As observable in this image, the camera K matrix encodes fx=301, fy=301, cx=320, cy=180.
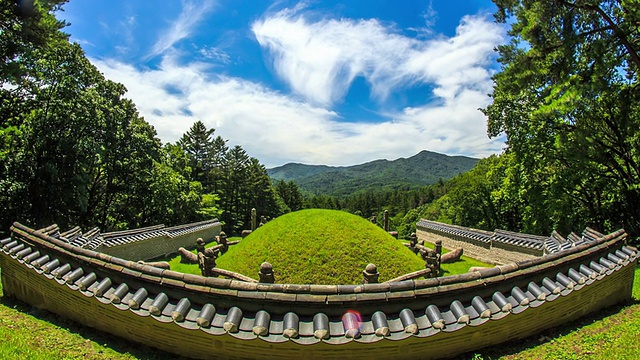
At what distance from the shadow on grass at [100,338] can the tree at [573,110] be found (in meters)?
11.2

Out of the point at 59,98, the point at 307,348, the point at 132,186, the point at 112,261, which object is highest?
the point at 59,98

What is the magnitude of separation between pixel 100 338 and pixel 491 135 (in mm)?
21883

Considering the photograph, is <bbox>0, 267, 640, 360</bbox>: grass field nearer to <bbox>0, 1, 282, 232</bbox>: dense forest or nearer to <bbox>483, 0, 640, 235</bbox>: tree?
<bbox>483, 0, 640, 235</bbox>: tree

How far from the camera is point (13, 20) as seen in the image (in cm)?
1057

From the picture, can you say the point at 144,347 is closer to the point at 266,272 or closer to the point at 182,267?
the point at 266,272

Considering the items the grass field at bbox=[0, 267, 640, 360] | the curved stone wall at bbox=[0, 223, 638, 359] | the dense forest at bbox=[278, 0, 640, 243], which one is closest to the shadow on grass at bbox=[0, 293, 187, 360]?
the grass field at bbox=[0, 267, 640, 360]

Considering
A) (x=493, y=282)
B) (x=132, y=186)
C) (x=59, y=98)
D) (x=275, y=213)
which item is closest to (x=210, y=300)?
(x=493, y=282)

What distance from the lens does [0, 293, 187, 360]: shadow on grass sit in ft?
14.5

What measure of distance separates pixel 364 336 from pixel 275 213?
4380cm

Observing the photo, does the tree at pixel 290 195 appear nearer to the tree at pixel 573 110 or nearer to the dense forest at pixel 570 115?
the dense forest at pixel 570 115

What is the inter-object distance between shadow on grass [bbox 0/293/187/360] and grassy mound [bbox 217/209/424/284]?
130 inches

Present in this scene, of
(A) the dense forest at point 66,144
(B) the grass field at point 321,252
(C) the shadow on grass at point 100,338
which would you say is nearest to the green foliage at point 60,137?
(A) the dense forest at point 66,144

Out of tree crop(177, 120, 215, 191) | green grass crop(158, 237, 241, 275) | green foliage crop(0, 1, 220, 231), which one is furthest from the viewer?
tree crop(177, 120, 215, 191)

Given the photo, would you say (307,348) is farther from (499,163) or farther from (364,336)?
(499,163)
